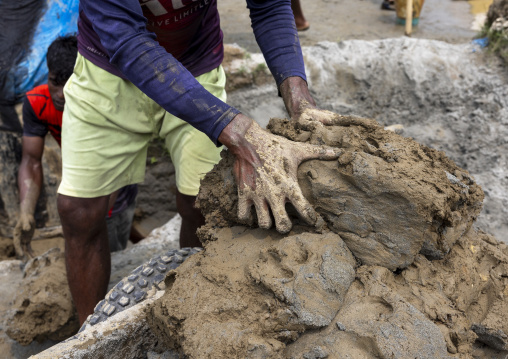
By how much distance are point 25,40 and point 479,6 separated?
688 centimetres

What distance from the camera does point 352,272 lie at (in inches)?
60.2

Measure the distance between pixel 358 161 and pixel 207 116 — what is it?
554 millimetres

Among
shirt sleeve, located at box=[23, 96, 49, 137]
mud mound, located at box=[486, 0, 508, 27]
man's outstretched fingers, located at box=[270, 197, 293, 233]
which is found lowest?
mud mound, located at box=[486, 0, 508, 27]

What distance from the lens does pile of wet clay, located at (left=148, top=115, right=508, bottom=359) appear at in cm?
137

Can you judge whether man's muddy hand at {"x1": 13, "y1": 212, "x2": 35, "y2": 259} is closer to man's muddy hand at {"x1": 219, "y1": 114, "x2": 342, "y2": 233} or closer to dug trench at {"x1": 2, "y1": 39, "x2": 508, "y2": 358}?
dug trench at {"x1": 2, "y1": 39, "x2": 508, "y2": 358}

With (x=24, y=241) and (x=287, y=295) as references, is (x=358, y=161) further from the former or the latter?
(x=24, y=241)

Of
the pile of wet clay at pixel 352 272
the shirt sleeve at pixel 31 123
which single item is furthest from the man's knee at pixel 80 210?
the shirt sleeve at pixel 31 123

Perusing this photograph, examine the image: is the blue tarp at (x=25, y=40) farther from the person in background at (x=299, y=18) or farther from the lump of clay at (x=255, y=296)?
the lump of clay at (x=255, y=296)

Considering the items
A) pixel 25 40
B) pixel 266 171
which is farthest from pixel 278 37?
pixel 25 40

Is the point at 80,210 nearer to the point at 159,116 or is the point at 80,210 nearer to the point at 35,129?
the point at 159,116

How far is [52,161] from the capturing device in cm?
442

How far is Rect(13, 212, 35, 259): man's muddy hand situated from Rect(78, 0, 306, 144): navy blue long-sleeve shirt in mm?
1607

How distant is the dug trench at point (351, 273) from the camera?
4.50ft

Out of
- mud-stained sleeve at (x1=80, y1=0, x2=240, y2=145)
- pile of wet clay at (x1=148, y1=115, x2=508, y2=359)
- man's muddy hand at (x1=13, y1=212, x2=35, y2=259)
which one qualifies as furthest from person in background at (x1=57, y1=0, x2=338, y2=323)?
man's muddy hand at (x1=13, y1=212, x2=35, y2=259)
